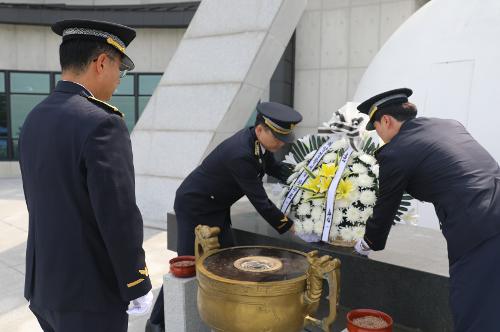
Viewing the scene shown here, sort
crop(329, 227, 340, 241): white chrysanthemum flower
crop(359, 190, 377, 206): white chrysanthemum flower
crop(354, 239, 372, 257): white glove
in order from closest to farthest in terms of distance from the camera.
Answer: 1. crop(354, 239, 372, 257): white glove
2. crop(359, 190, 377, 206): white chrysanthemum flower
3. crop(329, 227, 340, 241): white chrysanthemum flower

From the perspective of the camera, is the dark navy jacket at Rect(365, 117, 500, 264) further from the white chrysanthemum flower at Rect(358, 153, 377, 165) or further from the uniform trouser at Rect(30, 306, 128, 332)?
the uniform trouser at Rect(30, 306, 128, 332)

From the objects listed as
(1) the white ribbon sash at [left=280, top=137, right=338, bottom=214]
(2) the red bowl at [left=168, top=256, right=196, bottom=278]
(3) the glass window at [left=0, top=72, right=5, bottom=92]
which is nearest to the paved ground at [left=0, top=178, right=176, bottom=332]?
(2) the red bowl at [left=168, top=256, right=196, bottom=278]

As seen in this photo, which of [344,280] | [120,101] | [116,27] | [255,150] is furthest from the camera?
[120,101]

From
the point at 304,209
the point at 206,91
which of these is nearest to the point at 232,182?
the point at 304,209

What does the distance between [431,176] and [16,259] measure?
17.2 ft

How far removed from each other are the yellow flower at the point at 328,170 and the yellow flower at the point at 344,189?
3.9 inches

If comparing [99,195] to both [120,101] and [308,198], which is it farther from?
[120,101]

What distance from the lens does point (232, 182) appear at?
11.0 feet

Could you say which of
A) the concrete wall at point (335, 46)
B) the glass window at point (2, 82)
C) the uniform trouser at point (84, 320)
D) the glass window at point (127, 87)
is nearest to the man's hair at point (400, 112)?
the uniform trouser at point (84, 320)

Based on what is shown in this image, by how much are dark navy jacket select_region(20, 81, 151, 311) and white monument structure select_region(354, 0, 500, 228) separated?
3366mm

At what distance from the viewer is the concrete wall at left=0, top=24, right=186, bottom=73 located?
46.6 ft

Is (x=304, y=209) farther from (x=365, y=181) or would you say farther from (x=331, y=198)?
(x=365, y=181)

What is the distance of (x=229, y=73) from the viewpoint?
24.7ft

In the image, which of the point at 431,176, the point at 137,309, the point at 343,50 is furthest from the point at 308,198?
the point at 343,50
